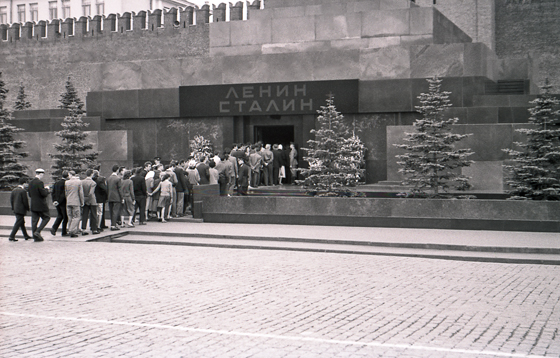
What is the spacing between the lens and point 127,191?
56.6 ft

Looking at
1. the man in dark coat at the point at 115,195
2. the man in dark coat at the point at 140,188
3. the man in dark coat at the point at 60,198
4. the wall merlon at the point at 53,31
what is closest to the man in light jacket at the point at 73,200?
the man in dark coat at the point at 60,198

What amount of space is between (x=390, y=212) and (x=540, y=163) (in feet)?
12.7

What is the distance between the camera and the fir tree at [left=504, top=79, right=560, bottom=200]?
16.7m

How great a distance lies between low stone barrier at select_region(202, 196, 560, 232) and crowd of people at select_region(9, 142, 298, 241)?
1.34 m

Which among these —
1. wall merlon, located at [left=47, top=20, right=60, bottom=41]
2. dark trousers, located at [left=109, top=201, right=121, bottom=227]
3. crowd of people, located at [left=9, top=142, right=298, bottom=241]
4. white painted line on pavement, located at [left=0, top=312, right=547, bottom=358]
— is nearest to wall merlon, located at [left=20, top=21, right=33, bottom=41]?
wall merlon, located at [left=47, top=20, right=60, bottom=41]

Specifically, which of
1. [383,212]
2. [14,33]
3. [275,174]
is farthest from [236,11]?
[383,212]

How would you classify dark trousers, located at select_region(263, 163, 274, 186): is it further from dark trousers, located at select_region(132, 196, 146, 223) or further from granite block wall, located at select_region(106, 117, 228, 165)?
dark trousers, located at select_region(132, 196, 146, 223)

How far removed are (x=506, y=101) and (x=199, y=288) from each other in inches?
656

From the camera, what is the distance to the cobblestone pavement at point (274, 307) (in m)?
6.34

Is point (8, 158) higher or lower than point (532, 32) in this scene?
lower

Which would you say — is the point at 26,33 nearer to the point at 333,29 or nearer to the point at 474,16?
the point at 333,29

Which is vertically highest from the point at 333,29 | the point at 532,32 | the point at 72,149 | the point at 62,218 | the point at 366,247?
the point at 532,32

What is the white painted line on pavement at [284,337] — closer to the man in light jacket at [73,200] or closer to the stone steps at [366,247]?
the stone steps at [366,247]

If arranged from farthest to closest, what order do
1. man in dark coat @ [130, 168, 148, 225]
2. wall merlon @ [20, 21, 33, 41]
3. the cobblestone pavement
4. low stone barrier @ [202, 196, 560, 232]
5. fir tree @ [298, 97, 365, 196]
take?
wall merlon @ [20, 21, 33, 41] → fir tree @ [298, 97, 365, 196] → man in dark coat @ [130, 168, 148, 225] → low stone barrier @ [202, 196, 560, 232] → the cobblestone pavement
